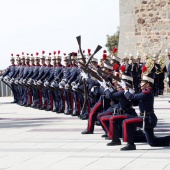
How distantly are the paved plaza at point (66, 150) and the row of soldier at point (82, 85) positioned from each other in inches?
17.5

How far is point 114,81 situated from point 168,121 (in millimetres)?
4166

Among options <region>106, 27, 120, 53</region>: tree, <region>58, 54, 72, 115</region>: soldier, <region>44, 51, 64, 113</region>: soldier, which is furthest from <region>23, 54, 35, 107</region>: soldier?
<region>106, 27, 120, 53</region>: tree

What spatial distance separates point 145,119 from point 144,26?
19294 mm

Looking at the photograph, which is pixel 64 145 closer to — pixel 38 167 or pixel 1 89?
pixel 38 167

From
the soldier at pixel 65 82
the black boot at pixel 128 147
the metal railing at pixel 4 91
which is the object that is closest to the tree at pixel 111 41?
the metal railing at pixel 4 91

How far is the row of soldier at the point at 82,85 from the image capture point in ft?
44.9

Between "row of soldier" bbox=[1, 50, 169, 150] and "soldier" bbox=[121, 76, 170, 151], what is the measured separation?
2 cm

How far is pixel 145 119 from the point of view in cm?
1281

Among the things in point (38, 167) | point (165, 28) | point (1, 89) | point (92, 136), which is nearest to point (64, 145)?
point (92, 136)

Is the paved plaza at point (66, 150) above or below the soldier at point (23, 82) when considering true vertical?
below

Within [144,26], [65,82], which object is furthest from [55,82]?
[144,26]

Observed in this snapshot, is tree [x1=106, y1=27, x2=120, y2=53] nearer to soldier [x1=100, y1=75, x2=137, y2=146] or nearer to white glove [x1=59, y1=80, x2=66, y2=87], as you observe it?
white glove [x1=59, y1=80, x2=66, y2=87]

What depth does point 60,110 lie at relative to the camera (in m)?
21.9

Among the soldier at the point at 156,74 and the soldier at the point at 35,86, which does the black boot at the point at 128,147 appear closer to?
the soldier at the point at 35,86
